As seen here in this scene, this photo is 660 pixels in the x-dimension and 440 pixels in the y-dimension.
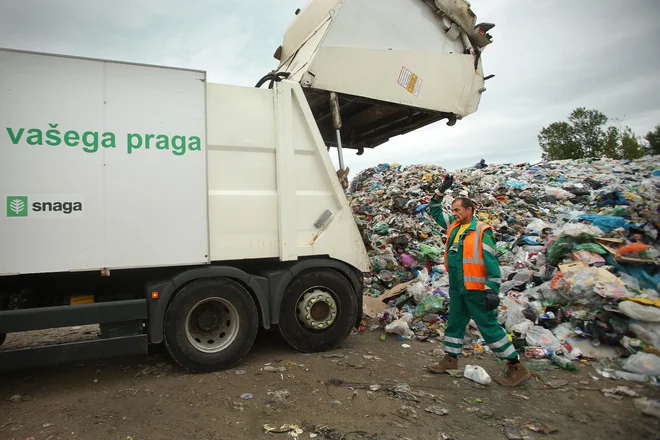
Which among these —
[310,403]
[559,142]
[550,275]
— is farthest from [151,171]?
[559,142]

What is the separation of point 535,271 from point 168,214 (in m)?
4.29

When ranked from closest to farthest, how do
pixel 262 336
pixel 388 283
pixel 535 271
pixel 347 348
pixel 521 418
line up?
1. pixel 521 418
2. pixel 347 348
3. pixel 262 336
4. pixel 535 271
5. pixel 388 283

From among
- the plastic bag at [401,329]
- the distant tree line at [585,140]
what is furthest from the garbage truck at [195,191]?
the distant tree line at [585,140]

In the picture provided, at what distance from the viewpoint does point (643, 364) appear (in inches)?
124

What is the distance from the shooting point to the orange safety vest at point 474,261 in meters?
3.25

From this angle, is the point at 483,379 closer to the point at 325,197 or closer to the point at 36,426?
the point at 325,197

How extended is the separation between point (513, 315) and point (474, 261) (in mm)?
1379

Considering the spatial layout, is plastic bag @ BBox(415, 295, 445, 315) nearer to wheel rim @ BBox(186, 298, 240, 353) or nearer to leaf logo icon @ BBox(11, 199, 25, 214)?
wheel rim @ BBox(186, 298, 240, 353)

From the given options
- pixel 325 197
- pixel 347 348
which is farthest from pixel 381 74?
pixel 347 348

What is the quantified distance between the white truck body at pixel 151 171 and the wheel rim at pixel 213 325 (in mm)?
419

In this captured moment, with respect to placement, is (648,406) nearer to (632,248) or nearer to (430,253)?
(632,248)

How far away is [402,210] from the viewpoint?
766 cm

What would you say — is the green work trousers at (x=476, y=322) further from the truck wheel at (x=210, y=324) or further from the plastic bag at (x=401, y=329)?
the truck wheel at (x=210, y=324)

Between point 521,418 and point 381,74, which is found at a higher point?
point 381,74
